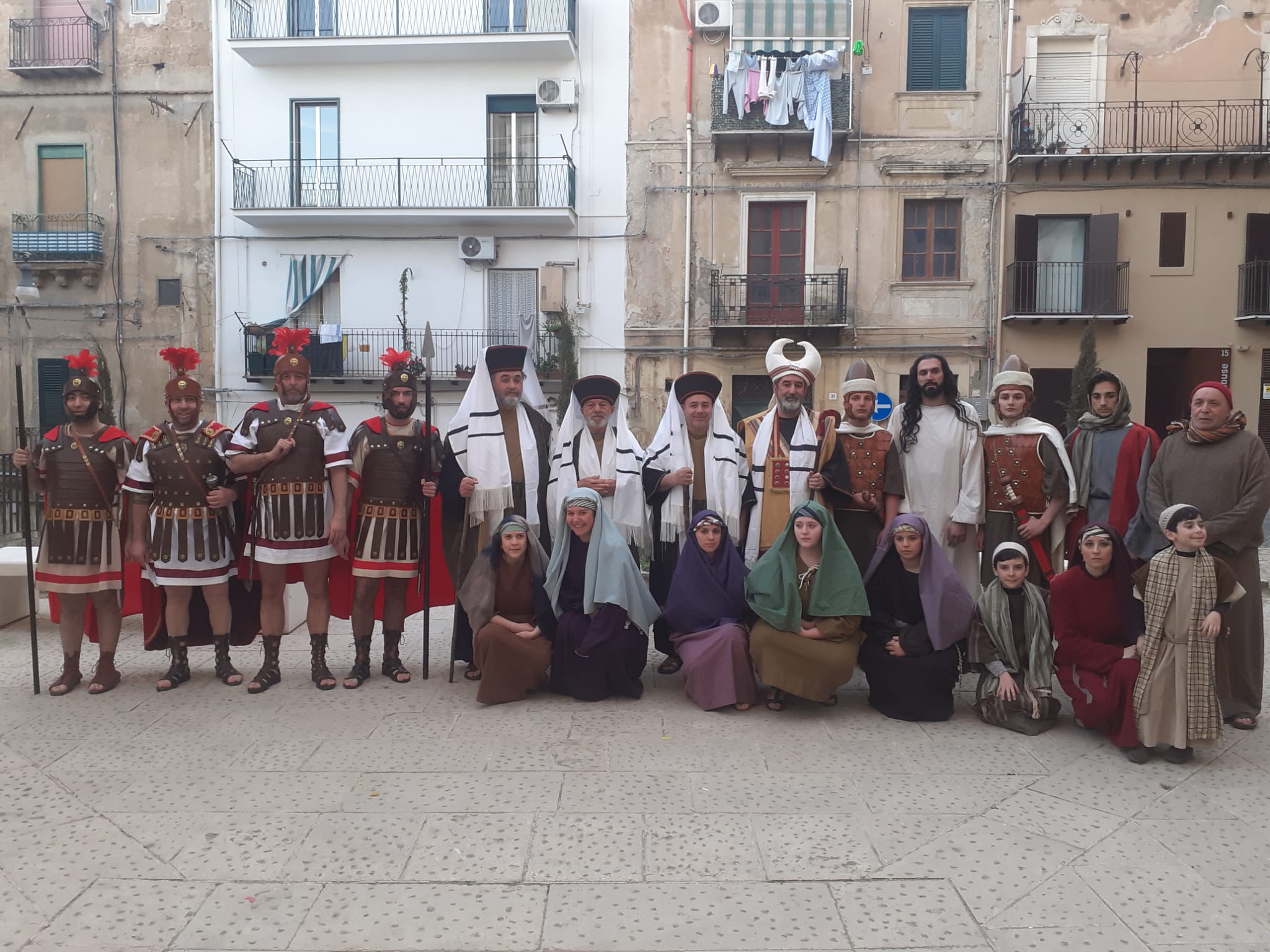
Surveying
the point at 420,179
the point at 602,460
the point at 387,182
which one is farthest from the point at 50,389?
the point at 602,460

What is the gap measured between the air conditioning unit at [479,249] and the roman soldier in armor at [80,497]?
12974mm

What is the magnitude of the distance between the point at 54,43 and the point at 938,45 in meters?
16.6

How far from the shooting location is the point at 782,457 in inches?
222

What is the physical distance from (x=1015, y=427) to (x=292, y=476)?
4.09m

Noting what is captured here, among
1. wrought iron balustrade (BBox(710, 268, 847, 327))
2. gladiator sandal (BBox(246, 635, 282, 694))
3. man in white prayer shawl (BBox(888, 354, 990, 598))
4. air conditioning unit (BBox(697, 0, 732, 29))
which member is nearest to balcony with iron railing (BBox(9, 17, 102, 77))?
air conditioning unit (BBox(697, 0, 732, 29))

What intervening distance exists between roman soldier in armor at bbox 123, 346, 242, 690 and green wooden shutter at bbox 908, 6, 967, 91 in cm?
1550

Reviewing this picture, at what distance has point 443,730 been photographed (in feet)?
15.7

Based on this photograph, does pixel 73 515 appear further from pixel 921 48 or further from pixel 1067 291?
pixel 1067 291

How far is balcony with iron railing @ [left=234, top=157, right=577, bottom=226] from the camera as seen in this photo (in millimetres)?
17812

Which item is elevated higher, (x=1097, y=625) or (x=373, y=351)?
(x=373, y=351)

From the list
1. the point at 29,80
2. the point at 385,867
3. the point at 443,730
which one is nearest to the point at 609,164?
the point at 29,80

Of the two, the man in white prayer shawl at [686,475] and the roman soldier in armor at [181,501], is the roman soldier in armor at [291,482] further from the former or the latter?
the man in white prayer shawl at [686,475]

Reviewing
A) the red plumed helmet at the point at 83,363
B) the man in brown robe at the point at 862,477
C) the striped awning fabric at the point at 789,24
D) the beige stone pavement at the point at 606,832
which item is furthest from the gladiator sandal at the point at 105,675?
the striped awning fabric at the point at 789,24

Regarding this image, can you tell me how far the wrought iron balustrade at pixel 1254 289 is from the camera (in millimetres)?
16875
